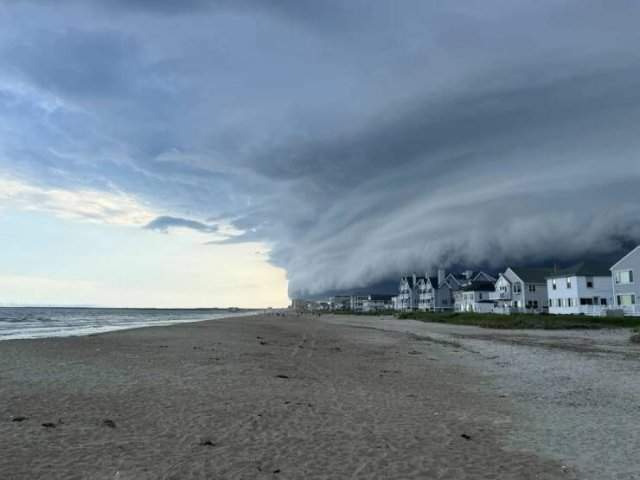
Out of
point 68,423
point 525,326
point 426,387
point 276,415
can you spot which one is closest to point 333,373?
point 426,387

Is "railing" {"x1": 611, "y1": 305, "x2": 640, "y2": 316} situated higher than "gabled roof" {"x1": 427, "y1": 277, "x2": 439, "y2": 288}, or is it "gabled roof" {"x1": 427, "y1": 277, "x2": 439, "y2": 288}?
"gabled roof" {"x1": 427, "y1": 277, "x2": 439, "y2": 288}

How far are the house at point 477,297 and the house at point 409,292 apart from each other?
104 ft

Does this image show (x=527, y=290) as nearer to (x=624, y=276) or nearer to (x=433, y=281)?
(x=624, y=276)

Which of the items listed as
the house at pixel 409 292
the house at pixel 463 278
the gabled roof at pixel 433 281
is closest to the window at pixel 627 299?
the house at pixel 463 278

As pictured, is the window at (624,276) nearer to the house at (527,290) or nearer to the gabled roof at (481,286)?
the house at (527,290)

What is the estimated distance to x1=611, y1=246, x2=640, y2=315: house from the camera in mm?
68312

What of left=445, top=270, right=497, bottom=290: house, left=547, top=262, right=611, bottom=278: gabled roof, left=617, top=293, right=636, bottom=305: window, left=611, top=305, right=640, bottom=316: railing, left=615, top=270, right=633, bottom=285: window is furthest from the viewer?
left=445, top=270, right=497, bottom=290: house

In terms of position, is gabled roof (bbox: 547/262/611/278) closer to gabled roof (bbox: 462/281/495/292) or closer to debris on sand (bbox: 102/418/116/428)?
gabled roof (bbox: 462/281/495/292)

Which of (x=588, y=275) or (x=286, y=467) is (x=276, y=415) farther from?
(x=588, y=275)

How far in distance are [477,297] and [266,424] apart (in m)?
117

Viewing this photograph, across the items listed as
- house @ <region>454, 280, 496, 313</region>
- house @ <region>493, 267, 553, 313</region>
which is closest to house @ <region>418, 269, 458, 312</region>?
house @ <region>454, 280, 496, 313</region>

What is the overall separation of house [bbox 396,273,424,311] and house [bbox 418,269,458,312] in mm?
7677

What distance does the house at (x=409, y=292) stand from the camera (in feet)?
536

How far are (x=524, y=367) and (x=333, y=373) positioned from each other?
891cm
